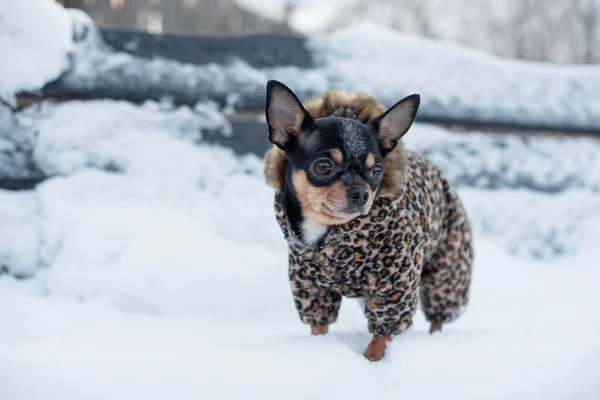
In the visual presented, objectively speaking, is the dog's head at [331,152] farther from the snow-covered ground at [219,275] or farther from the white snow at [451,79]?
the white snow at [451,79]

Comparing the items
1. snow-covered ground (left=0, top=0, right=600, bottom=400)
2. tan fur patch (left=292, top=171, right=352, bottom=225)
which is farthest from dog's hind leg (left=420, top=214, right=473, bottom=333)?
tan fur patch (left=292, top=171, right=352, bottom=225)

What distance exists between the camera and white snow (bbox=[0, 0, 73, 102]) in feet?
9.30

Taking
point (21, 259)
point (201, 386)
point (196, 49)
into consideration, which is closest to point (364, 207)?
point (201, 386)

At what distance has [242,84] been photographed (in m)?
3.39

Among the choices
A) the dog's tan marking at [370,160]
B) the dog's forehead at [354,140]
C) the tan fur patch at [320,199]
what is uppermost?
the dog's forehead at [354,140]

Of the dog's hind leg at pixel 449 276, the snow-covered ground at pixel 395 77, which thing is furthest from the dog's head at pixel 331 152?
the snow-covered ground at pixel 395 77

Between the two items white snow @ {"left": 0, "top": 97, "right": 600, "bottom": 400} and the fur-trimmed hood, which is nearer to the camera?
white snow @ {"left": 0, "top": 97, "right": 600, "bottom": 400}

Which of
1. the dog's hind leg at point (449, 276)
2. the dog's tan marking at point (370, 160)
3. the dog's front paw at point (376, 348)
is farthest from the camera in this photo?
the dog's hind leg at point (449, 276)

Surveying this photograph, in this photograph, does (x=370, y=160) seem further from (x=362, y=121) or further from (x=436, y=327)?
(x=436, y=327)

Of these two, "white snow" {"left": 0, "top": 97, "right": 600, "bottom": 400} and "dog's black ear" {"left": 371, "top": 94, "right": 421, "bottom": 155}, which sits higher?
"dog's black ear" {"left": 371, "top": 94, "right": 421, "bottom": 155}

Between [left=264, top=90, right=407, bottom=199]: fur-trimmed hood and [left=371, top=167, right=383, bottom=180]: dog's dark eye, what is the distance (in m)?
0.05

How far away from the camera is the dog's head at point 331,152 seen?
1.67m

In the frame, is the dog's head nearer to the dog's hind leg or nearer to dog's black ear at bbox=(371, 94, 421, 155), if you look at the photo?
dog's black ear at bbox=(371, 94, 421, 155)

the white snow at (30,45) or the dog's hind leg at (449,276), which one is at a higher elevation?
the white snow at (30,45)
